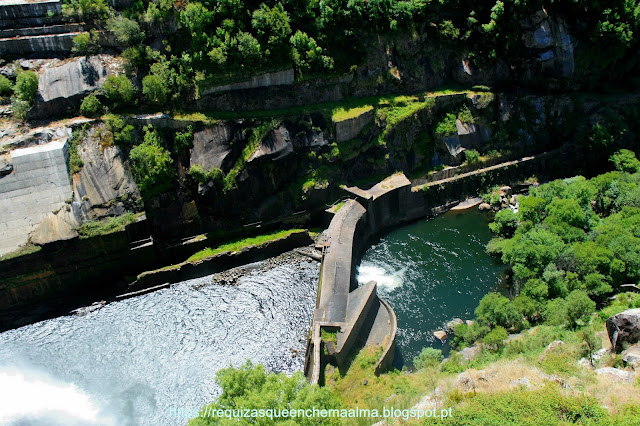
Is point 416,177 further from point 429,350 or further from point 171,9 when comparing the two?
point 171,9

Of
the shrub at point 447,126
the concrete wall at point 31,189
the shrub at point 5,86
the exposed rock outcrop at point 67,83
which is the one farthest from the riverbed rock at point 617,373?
the shrub at point 5,86

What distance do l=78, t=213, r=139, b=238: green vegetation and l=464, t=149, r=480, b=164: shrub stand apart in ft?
128

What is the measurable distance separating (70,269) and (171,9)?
29779mm

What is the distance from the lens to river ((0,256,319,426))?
128 feet

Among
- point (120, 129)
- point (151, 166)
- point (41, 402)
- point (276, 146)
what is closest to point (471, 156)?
point (276, 146)

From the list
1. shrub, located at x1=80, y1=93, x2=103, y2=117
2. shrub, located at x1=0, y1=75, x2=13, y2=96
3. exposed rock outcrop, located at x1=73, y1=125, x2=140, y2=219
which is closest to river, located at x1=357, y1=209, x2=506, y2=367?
exposed rock outcrop, located at x1=73, y1=125, x2=140, y2=219

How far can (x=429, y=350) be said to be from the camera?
132ft

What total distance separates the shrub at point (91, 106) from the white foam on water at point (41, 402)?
2560 cm

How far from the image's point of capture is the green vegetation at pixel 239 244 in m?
52.7

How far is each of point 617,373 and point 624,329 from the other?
14.1 feet

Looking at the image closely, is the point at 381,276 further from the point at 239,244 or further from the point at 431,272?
the point at 239,244

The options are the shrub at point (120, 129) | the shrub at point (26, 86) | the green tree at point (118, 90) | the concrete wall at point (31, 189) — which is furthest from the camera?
the green tree at point (118, 90)

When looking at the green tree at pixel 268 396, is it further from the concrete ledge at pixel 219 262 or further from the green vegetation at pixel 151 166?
the green vegetation at pixel 151 166

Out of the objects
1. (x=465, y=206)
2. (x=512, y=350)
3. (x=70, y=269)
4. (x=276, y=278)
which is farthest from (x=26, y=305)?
(x=465, y=206)
